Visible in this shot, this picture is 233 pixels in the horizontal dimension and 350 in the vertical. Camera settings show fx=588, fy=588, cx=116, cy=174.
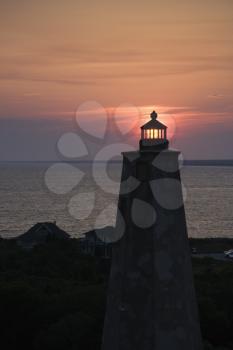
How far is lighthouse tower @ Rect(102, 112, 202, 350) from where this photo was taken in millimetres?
8594

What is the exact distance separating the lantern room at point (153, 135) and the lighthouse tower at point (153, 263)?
0.6 inches

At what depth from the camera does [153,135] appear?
8.90 metres

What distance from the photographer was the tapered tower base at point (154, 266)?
8.59m

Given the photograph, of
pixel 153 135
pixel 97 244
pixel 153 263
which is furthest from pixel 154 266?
pixel 97 244

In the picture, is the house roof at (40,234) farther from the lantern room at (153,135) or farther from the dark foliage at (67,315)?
the lantern room at (153,135)

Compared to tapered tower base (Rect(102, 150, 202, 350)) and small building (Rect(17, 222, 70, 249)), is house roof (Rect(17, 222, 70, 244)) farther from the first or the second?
tapered tower base (Rect(102, 150, 202, 350))

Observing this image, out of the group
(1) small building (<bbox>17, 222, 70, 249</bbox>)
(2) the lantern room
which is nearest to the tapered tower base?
(2) the lantern room

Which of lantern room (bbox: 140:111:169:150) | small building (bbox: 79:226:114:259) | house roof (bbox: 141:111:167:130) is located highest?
small building (bbox: 79:226:114:259)

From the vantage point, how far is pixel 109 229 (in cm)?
4950

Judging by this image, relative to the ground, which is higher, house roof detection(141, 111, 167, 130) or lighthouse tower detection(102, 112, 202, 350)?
house roof detection(141, 111, 167, 130)

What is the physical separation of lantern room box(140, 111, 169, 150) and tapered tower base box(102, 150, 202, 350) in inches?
7.0

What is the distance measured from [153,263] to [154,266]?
0.05m

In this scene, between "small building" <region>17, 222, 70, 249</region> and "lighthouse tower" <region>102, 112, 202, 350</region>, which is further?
"small building" <region>17, 222, 70, 249</region>

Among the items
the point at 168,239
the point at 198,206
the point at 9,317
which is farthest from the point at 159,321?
the point at 198,206
